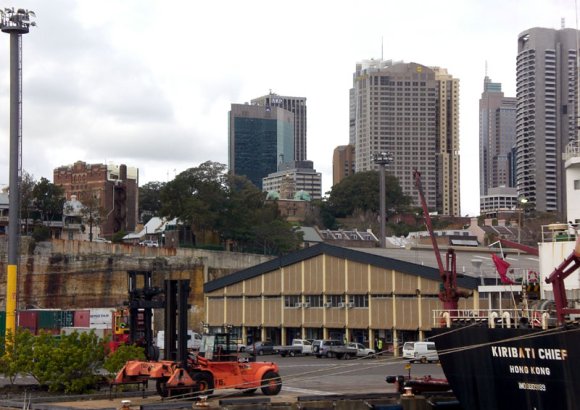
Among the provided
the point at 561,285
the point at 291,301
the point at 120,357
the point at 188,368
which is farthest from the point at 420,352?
the point at 561,285

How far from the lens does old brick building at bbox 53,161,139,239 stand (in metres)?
151

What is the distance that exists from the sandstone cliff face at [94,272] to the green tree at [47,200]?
25.0 meters

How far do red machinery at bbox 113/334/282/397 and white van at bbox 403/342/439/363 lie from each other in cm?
2070

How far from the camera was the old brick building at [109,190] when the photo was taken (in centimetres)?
15075

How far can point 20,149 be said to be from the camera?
64812mm

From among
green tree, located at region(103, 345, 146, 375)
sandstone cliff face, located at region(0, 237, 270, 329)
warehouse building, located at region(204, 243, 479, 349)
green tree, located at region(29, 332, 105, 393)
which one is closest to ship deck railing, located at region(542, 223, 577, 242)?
green tree, located at region(103, 345, 146, 375)

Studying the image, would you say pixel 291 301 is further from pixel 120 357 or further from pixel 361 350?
pixel 120 357

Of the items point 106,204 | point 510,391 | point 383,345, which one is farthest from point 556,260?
point 106,204

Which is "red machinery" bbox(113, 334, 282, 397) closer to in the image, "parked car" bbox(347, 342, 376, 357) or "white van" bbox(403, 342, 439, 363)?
"white van" bbox(403, 342, 439, 363)

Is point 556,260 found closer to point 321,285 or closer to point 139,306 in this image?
point 139,306

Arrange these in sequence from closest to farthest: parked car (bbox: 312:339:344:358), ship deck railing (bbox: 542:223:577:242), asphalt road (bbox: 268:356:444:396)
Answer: ship deck railing (bbox: 542:223:577:242)
asphalt road (bbox: 268:356:444:396)
parked car (bbox: 312:339:344:358)

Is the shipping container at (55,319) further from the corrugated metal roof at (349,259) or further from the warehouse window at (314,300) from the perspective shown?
the warehouse window at (314,300)

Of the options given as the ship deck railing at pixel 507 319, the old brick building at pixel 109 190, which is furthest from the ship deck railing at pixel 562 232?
the old brick building at pixel 109 190

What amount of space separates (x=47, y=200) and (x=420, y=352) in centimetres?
7798
